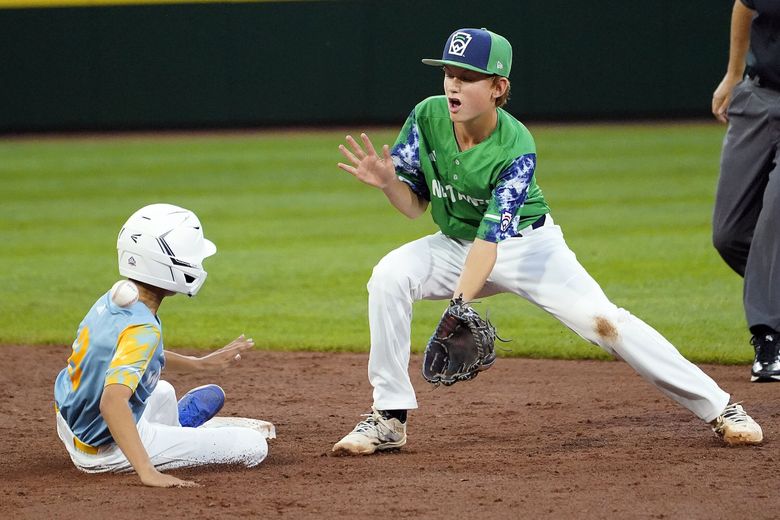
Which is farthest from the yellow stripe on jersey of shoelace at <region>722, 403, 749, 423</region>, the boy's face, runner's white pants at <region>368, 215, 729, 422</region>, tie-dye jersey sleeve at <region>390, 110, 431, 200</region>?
shoelace at <region>722, 403, 749, 423</region>

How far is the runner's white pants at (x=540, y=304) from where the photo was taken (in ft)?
15.1

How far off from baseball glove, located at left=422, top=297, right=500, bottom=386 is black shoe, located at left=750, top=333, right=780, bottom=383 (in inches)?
80.9

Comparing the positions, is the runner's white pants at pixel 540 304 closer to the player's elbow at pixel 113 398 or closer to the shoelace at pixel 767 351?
the player's elbow at pixel 113 398

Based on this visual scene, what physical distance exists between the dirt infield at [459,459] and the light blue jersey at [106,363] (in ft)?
0.82

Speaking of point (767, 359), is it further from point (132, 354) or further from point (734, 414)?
point (132, 354)

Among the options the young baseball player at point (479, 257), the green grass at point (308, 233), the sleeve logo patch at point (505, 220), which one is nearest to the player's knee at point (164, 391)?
the young baseball player at point (479, 257)

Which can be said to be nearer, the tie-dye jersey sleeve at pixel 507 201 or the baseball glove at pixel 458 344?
the baseball glove at pixel 458 344

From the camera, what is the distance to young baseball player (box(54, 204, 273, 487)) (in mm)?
4078

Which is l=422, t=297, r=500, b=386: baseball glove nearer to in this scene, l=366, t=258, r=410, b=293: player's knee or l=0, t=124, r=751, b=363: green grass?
l=366, t=258, r=410, b=293: player's knee

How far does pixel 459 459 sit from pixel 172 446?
1104 mm

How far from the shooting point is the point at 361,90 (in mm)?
20422

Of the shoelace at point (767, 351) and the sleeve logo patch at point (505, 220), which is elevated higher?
the sleeve logo patch at point (505, 220)

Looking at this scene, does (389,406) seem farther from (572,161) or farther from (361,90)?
(361,90)

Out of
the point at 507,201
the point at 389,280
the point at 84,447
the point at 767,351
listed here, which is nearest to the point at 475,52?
the point at 507,201
